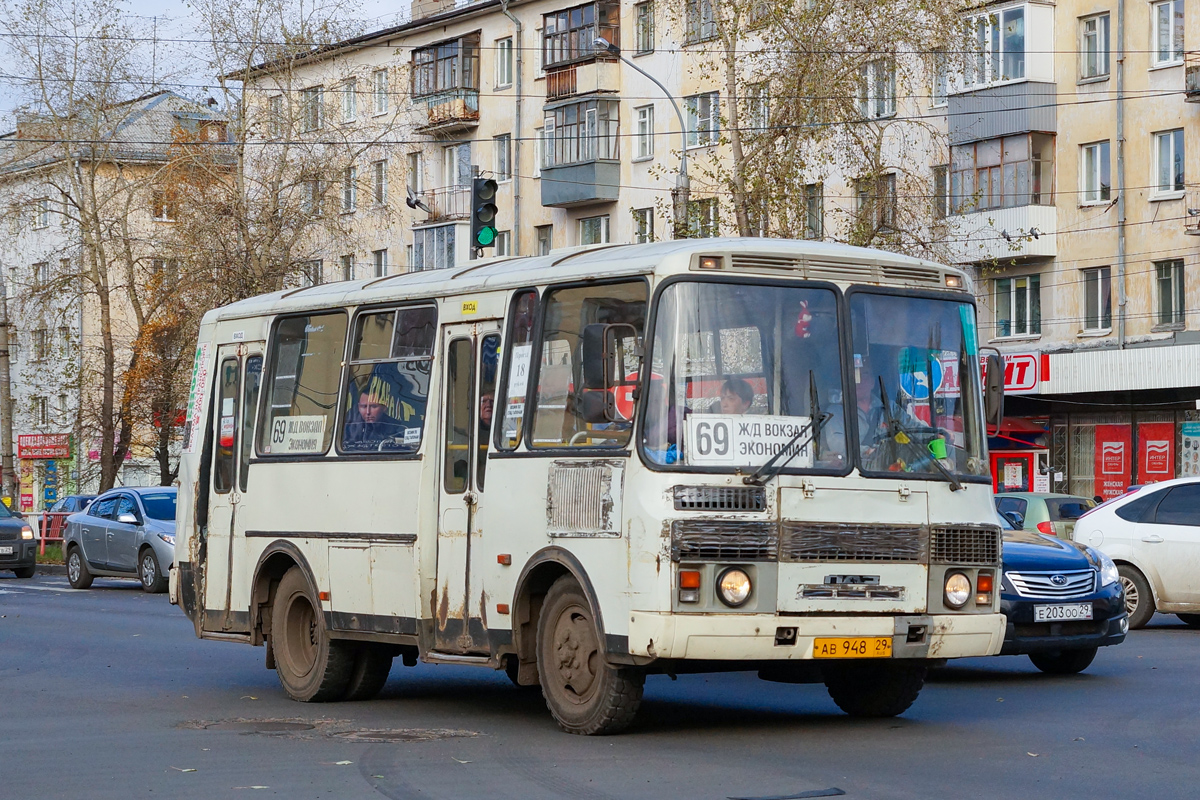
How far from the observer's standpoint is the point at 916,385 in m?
11.1

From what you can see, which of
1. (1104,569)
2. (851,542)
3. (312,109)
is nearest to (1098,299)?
(312,109)

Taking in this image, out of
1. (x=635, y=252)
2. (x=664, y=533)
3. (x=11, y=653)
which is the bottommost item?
(x=11, y=653)

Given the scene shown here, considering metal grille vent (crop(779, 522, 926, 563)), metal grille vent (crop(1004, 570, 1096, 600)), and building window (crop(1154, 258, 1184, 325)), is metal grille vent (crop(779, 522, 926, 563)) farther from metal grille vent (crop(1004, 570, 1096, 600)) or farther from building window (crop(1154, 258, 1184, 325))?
building window (crop(1154, 258, 1184, 325))

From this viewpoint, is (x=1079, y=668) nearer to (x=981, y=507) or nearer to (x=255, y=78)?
(x=981, y=507)

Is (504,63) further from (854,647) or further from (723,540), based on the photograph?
(723,540)

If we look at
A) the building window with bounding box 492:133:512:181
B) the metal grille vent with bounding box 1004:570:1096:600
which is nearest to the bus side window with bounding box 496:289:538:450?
the metal grille vent with bounding box 1004:570:1096:600

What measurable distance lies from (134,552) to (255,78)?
63.5 ft

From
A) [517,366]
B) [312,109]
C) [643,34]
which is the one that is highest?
[643,34]

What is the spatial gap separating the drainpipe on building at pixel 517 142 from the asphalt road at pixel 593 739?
4227 cm

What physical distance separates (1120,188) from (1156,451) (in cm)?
589

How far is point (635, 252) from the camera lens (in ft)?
Answer: 35.9

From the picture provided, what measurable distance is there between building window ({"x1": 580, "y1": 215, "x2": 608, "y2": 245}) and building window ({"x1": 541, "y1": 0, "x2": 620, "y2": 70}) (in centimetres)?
454

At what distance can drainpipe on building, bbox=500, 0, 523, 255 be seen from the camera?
191 ft

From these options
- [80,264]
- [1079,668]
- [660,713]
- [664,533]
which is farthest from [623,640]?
[80,264]
